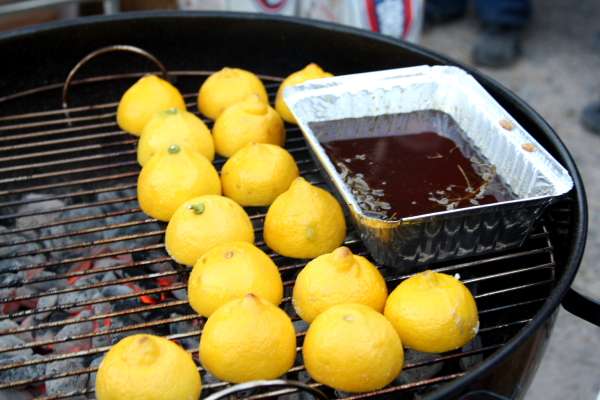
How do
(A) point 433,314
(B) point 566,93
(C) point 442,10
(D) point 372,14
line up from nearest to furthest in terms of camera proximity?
(A) point 433,314 → (D) point 372,14 → (B) point 566,93 → (C) point 442,10

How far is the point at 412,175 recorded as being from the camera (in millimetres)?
1817

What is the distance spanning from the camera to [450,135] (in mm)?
2061

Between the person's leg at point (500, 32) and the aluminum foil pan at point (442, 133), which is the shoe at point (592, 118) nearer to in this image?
the person's leg at point (500, 32)

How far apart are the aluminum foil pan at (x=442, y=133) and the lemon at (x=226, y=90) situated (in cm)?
21

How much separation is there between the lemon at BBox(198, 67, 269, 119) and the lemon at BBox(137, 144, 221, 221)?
0.39 metres

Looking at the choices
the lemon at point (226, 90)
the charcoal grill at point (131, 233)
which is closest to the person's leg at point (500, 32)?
the charcoal grill at point (131, 233)

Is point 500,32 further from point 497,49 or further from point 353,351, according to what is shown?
point 353,351

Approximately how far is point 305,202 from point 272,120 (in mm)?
469

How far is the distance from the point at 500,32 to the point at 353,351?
4220 mm

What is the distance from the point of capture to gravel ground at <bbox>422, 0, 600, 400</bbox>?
9.55ft

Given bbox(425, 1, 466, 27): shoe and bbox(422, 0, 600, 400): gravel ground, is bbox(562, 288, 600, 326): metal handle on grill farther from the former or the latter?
bbox(425, 1, 466, 27): shoe

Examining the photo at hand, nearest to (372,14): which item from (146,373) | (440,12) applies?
(146,373)

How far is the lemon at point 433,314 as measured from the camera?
1476 mm

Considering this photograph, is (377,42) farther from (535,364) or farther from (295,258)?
(535,364)
